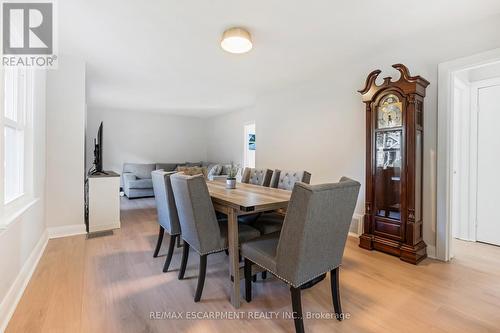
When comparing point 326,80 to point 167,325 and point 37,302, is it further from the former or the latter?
point 37,302

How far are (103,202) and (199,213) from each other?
2.49m

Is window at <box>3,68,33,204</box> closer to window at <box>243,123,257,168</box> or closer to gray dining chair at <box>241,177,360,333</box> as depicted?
gray dining chair at <box>241,177,360,333</box>

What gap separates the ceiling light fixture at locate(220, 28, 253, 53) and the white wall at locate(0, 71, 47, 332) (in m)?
2.04

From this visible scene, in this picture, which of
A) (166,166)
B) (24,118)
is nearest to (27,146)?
(24,118)

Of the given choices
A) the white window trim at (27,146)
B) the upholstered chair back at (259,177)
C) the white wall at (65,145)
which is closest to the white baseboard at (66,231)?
the white wall at (65,145)

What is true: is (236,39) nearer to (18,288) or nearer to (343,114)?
(343,114)

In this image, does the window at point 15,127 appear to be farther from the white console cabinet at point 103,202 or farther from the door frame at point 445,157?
the door frame at point 445,157

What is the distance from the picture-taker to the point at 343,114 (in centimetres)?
354

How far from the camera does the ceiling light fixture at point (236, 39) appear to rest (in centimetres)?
244

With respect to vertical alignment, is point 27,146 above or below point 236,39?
below

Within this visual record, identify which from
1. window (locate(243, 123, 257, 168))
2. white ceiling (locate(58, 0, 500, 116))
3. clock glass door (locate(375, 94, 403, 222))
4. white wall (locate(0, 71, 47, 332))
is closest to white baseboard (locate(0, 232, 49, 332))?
white wall (locate(0, 71, 47, 332))

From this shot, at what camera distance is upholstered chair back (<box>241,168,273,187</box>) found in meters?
3.40

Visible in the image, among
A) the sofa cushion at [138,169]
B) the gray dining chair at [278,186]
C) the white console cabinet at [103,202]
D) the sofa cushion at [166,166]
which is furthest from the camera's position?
the sofa cushion at [166,166]

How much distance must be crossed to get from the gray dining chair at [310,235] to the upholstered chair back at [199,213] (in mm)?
443
